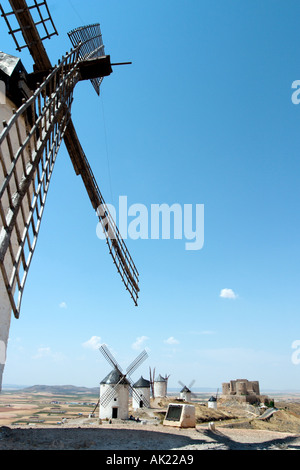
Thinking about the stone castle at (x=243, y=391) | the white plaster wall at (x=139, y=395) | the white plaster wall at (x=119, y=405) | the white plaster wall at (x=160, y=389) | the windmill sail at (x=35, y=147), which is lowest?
the stone castle at (x=243, y=391)

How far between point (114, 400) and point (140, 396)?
641 centimetres

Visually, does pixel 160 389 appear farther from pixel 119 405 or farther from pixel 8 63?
pixel 8 63

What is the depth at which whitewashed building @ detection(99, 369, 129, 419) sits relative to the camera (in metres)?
18.8

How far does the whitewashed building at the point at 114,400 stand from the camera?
18766mm

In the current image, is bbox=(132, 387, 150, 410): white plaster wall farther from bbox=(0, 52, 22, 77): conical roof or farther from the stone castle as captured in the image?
bbox=(0, 52, 22, 77): conical roof

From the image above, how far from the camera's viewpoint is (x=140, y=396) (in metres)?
→ 24.8

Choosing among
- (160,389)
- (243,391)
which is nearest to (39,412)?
(160,389)

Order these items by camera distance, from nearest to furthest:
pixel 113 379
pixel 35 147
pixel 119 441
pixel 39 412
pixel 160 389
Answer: pixel 35 147 → pixel 119 441 → pixel 113 379 → pixel 160 389 → pixel 39 412

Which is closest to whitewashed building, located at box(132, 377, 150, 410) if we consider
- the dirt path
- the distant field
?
the distant field

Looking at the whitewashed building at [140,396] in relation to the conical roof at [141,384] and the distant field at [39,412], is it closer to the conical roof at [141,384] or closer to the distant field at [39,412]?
the conical roof at [141,384]

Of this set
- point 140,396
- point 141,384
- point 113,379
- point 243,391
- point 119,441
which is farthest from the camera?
point 243,391

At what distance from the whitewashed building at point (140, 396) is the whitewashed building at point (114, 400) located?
5.32 m

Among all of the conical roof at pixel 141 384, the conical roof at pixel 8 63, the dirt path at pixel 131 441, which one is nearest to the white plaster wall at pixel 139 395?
the conical roof at pixel 141 384
